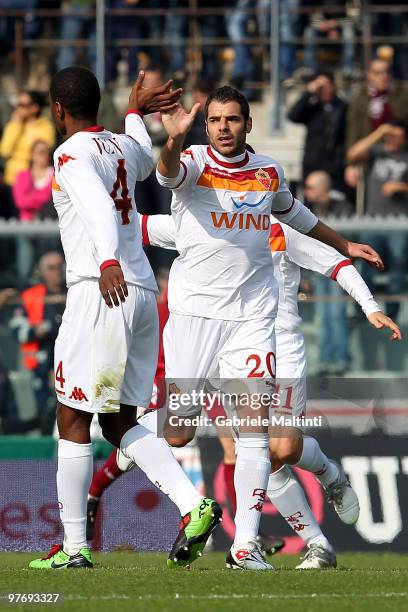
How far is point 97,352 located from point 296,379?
2.18 metres

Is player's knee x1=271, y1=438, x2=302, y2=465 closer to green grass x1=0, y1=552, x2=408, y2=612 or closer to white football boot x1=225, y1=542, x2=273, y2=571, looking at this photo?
green grass x1=0, y1=552, x2=408, y2=612

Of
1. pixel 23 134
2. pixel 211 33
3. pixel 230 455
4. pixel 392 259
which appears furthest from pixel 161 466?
pixel 211 33

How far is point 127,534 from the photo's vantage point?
10594 mm

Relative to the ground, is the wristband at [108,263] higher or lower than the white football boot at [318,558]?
higher

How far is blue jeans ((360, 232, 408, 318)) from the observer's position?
13719 millimetres

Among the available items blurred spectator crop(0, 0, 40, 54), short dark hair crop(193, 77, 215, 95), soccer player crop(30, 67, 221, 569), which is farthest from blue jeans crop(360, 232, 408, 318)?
blurred spectator crop(0, 0, 40, 54)

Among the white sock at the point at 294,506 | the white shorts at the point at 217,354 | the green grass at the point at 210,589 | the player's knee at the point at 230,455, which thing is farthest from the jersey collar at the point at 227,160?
the player's knee at the point at 230,455

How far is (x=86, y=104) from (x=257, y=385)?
5.82 ft

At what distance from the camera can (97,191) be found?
281 inches

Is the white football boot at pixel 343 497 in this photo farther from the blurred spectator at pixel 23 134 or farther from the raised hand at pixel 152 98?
the blurred spectator at pixel 23 134

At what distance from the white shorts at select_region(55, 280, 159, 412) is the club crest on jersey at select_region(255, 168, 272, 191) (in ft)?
3.63

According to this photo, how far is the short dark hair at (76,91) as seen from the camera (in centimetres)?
752

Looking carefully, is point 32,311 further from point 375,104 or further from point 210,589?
point 210,589

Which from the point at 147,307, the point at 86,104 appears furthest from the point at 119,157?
the point at 147,307
